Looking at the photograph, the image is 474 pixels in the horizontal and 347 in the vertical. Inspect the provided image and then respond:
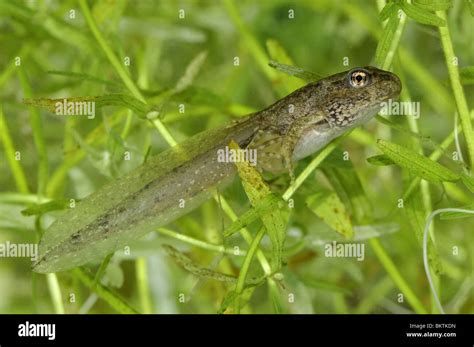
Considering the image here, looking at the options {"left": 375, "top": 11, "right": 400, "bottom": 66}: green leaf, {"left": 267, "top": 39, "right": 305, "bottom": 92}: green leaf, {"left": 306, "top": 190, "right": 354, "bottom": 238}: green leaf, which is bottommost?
{"left": 306, "top": 190, "right": 354, "bottom": 238}: green leaf

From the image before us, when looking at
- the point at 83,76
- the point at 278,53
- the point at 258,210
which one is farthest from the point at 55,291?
the point at 278,53

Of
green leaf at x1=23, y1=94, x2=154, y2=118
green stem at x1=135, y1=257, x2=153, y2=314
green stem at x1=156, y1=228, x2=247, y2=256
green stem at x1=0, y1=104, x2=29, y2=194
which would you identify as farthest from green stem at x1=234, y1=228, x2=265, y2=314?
green stem at x1=0, y1=104, x2=29, y2=194
